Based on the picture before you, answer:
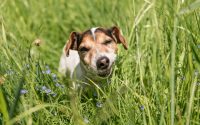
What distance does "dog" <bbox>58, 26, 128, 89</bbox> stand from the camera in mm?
4445

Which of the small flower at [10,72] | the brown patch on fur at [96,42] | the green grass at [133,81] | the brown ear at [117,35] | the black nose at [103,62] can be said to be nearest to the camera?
the green grass at [133,81]

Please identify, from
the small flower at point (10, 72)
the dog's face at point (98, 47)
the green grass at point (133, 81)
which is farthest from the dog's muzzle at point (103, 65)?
the small flower at point (10, 72)

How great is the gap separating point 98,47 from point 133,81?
51cm

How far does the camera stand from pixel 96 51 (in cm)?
454

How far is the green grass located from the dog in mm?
117

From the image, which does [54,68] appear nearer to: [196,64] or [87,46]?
[87,46]

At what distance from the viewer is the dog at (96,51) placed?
4.45 m

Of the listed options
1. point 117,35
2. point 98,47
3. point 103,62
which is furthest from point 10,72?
point 117,35

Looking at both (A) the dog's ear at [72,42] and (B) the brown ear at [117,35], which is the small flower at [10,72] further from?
(B) the brown ear at [117,35]

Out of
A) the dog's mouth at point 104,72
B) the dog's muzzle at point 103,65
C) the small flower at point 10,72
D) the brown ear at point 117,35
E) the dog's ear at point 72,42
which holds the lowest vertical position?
the dog's mouth at point 104,72

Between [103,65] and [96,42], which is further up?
[96,42]

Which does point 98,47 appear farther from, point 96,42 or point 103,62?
point 103,62

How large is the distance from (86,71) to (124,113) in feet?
3.94

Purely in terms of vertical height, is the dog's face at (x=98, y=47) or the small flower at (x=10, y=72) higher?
the small flower at (x=10, y=72)
